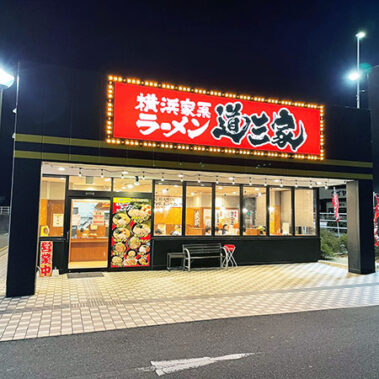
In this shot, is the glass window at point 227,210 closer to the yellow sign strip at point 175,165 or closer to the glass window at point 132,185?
the yellow sign strip at point 175,165

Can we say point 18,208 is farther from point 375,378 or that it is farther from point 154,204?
point 375,378

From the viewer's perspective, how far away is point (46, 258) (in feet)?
31.4

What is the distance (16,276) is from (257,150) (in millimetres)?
7504

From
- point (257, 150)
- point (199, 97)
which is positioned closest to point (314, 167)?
point (257, 150)

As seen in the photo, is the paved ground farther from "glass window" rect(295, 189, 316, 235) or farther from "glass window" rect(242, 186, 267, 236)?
"glass window" rect(295, 189, 316, 235)

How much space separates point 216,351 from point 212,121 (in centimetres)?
677

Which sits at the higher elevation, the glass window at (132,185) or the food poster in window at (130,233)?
the glass window at (132,185)

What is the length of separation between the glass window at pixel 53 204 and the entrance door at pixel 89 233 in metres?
0.36

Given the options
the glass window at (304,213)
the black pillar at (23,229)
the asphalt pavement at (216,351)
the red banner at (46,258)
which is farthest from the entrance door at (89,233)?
the glass window at (304,213)

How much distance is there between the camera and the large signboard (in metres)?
8.73

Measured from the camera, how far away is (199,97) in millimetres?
9508

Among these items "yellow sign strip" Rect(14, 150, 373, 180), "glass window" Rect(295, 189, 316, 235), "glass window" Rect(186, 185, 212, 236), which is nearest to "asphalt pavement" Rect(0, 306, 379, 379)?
→ "yellow sign strip" Rect(14, 150, 373, 180)

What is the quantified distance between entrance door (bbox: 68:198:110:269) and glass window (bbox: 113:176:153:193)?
0.64 m

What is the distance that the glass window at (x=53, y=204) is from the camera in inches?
404
